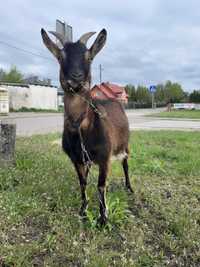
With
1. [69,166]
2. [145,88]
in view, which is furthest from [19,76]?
[69,166]

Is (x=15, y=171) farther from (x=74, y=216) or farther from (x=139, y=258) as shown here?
(x=139, y=258)

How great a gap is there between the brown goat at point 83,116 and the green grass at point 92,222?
1.05ft

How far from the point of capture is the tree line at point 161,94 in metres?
96.6

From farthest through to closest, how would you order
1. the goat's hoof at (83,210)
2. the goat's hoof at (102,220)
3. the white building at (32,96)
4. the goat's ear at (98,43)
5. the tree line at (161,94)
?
the tree line at (161,94) < the white building at (32,96) < the goat's hoof at (83,210) < the goat's hoof at (102,220) < the goat's ear at (98,43)

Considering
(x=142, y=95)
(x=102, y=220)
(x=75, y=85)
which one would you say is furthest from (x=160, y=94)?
(x=75, y=85)

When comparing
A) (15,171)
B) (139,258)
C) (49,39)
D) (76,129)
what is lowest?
(139,258)

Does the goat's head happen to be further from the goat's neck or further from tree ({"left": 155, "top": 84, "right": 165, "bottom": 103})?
→ tree ({"left": 155, "top": 84, "right": 165, "bottom": 103})

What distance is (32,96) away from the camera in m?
47.8

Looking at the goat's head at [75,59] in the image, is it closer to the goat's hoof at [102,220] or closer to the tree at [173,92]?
the goat's hoof at [102,220]

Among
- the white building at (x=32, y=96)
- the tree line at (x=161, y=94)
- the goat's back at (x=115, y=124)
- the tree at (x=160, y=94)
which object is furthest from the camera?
the tree at (x=160, y=94)

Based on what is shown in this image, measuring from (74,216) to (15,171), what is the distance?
176cm

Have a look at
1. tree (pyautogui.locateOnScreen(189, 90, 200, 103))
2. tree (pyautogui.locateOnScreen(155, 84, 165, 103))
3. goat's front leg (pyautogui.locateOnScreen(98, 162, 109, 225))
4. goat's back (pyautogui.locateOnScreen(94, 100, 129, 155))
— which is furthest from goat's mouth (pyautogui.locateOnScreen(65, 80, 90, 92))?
tree (pyautogui.locateOnScreen(155, 84, 165, 103))

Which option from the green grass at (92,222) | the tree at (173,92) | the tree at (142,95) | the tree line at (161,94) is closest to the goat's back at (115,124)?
the green grass at (92,222)

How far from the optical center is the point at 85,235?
404 cm
